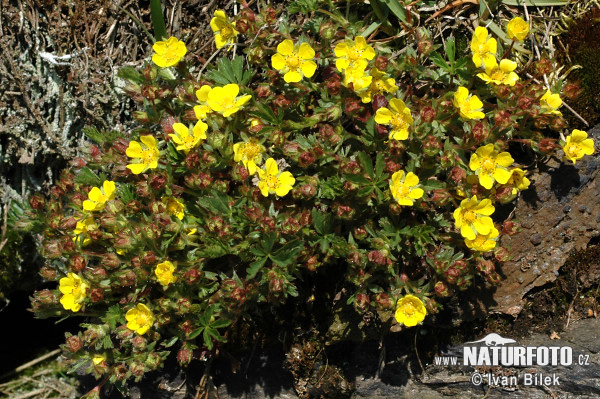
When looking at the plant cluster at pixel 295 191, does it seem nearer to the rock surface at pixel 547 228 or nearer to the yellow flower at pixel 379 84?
the yellow flower at pixel 379 84

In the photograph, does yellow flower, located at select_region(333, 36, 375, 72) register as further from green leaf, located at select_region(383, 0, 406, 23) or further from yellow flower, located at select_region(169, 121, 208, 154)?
yellow flower, located at select_region(169, 121, 208, 154)

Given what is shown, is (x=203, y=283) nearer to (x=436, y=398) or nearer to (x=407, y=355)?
(x=407, y=355)

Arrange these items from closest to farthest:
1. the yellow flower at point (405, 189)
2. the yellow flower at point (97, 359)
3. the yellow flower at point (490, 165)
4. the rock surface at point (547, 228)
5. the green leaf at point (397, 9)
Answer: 1. the yellow flower at point (405, 189)
2. the yellow flower at point (490, 165)
3. the yellow flower at point (97, 359)
4. the rock surface at point (547, 228)
5. the green leaf at point (397, 9)

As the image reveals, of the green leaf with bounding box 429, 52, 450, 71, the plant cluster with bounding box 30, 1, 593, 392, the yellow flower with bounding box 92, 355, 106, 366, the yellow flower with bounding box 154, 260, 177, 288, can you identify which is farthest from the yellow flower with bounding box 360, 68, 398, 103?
the yellow flower with bounding box 92, 355, 106, 366

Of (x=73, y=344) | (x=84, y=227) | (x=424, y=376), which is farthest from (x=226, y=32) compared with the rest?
(x=424, y=376)

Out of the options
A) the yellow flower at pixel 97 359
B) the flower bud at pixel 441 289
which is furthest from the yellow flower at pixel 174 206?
the flower bud at pixel 441 289

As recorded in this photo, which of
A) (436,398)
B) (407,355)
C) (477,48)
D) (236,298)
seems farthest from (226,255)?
(477,48)

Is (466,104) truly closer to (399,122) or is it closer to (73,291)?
(399,122)
